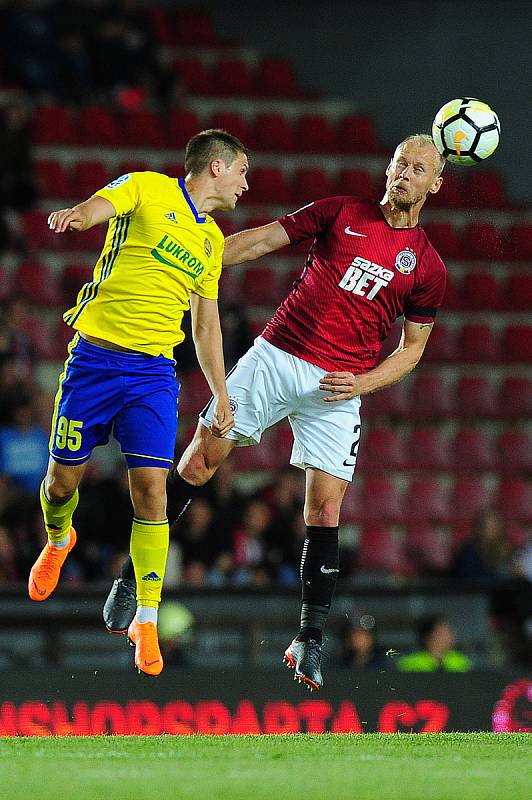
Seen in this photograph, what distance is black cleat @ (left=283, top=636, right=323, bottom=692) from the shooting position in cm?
608

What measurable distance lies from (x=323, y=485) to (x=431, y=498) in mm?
5971

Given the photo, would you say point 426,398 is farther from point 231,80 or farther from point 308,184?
point 231,80

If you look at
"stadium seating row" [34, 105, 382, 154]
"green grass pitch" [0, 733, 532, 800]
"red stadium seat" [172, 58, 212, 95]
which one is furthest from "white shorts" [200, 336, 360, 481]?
"red stadium seat" [172, 58, 212, 95]

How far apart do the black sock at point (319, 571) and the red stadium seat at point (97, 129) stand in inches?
319

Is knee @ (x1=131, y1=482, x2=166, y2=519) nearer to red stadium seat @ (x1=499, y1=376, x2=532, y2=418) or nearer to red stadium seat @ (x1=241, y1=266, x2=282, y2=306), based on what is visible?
red stadium seat @ (x1=241, y1=266, x2=282, y2=306)

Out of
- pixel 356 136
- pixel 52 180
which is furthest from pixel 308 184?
pixel 52 180

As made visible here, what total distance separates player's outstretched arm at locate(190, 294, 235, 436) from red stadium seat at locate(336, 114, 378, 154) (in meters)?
8.79

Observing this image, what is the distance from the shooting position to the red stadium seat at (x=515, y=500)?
12.3 metres

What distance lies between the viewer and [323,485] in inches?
250

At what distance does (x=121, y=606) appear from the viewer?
6133 mm

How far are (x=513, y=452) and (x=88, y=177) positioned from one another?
480cm

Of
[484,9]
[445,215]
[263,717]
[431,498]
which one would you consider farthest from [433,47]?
[263,717]

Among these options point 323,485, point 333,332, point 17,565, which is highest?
point 333,332

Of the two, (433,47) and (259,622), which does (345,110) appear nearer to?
(433,47)
